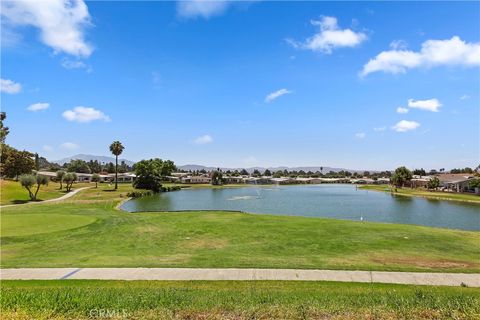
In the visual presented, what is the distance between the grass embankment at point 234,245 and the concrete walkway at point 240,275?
985 mm

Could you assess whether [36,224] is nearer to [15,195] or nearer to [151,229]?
[151,229]

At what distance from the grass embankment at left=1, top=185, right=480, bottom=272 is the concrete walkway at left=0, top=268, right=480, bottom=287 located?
99 centimetres

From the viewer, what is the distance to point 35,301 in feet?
26.5

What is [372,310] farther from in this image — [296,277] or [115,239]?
[115,239]

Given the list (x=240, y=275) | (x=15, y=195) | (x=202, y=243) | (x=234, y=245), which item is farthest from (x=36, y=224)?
(x=15, y=195)

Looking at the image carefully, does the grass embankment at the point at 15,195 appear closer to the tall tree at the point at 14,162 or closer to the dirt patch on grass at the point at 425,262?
the tall tree at the point at 14,162

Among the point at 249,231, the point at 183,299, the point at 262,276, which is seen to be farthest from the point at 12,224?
the point at 183,299

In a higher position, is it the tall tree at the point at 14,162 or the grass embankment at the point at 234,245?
the tall tree at the point at 14,162

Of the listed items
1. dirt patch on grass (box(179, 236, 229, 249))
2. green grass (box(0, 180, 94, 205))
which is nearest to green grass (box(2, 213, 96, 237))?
dirt patch on grass (box(179, 236, 229, 249))

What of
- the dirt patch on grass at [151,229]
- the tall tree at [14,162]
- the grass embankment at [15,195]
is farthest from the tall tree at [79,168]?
the dirt patch on grass at [151,229]

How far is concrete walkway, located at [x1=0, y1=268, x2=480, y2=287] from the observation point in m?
14.0

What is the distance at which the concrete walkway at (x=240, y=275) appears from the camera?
1398 cm

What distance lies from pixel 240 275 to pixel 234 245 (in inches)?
273

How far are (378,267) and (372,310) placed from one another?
945 cm
